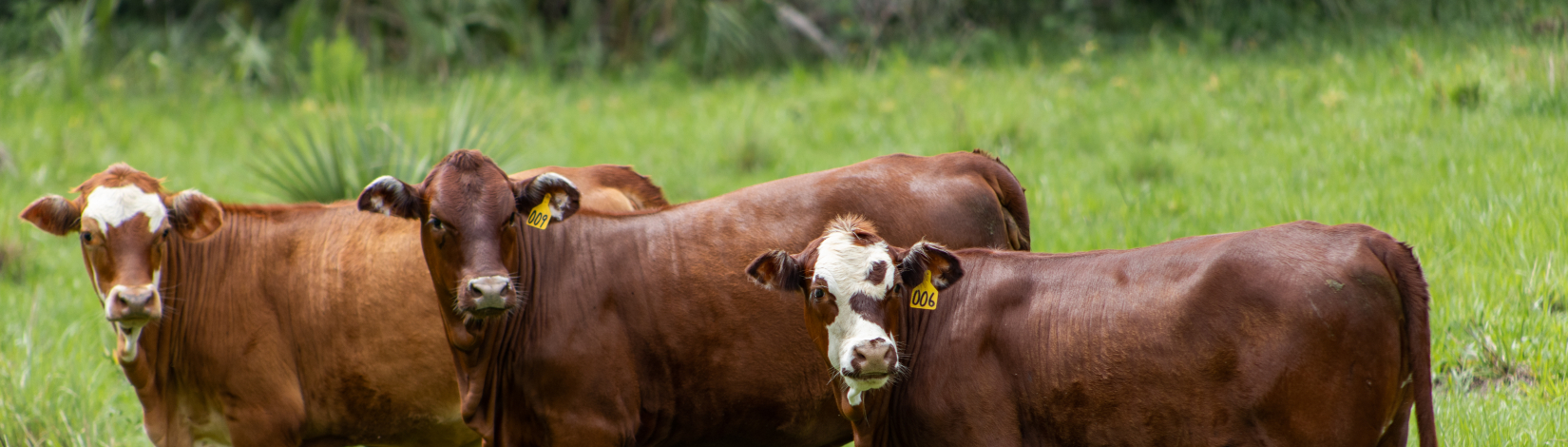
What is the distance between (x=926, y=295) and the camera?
4.21 meters

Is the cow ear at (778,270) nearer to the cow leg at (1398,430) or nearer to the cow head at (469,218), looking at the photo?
the cow head at (469,218)

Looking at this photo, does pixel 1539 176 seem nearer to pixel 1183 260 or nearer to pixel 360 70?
pixel 1183 260

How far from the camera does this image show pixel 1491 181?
7184 millimetres

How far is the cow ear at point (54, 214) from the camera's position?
5.11m

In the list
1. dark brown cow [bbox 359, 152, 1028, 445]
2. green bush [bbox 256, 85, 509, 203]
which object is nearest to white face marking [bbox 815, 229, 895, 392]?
dark brown cow [bbox 359, 152, 1028, 445]

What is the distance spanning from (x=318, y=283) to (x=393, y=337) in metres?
0.43

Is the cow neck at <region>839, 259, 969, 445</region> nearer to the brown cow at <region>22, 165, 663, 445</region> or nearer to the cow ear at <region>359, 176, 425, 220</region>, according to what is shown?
the cow ear at <region>359, 176, 425, 220</region>

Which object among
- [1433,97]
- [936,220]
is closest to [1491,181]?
[1433,97]

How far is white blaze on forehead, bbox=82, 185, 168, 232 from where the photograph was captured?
4898mm

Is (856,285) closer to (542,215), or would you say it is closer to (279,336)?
(542,215)

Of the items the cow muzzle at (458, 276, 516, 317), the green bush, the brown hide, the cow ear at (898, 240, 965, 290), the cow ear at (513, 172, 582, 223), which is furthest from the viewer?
the green bush

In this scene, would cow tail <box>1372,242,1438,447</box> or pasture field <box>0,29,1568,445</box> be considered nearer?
cow tail <box>1372,242,1438,447</box>

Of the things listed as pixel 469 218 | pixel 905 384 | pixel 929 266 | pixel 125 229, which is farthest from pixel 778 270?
pixel 125 229

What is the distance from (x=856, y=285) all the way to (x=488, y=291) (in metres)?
1.28
